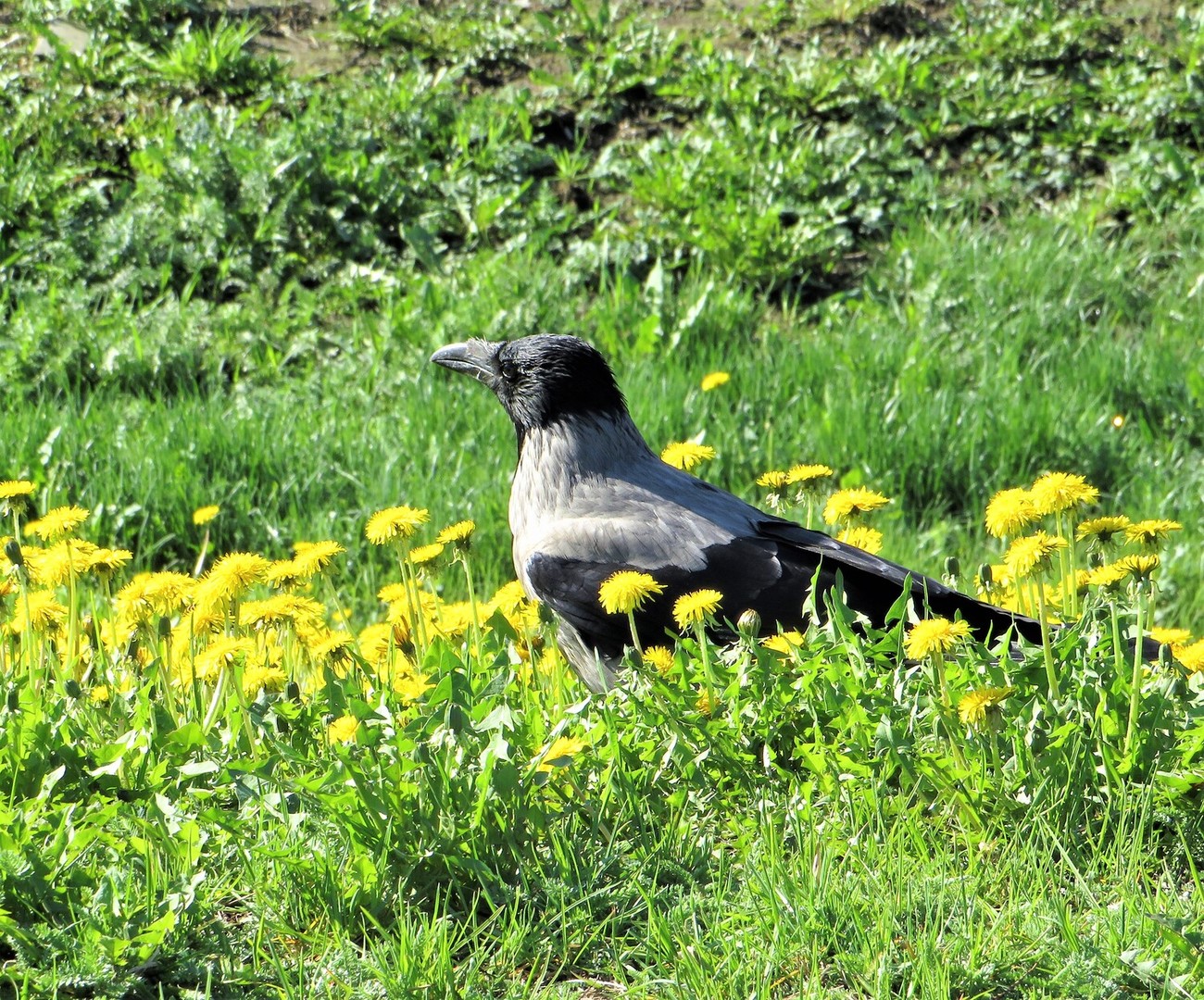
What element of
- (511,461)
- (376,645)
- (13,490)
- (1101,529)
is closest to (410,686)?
(376,645)

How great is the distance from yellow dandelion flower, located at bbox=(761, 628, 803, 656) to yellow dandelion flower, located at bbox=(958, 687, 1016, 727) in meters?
0.51

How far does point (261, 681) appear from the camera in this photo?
3.35 meters

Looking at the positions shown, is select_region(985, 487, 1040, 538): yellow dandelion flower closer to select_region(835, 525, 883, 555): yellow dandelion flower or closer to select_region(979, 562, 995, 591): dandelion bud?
select_region(979, 562, 995, 591): dandelion bud

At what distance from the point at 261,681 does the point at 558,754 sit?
79cm

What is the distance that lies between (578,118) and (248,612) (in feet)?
16.9

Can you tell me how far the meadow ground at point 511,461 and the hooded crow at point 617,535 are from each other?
196 millimetres

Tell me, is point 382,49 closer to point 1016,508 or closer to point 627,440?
point 627,440

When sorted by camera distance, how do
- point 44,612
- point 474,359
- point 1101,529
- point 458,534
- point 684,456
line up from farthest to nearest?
point 474,359 < point 684,456 < point 44,612 < point 458,534 < point 1101,529

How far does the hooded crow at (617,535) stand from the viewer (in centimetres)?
396

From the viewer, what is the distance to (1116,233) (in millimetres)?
7227

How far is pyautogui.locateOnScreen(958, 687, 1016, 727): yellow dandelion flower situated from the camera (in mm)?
2799

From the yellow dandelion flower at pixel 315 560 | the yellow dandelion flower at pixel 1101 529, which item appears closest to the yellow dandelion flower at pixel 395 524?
the yellow dandelion flower at pixel 315 560

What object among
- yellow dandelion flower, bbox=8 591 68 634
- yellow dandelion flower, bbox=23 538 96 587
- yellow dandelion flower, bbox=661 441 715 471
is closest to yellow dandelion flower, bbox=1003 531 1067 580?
yellow dandelion flower, bbox=661 441 715 471

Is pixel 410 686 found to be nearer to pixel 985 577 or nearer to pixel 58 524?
pixel 58 524
